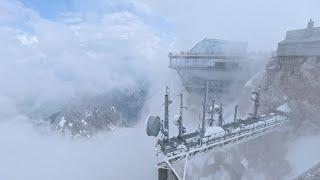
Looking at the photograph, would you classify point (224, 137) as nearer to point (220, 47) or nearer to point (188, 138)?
point (188, 138)

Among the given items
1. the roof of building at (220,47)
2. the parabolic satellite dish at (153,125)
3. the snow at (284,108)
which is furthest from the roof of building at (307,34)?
the parabolic satellite dish at (153,125)

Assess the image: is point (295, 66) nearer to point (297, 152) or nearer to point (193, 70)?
point (297, 152)

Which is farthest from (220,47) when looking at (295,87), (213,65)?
(295,87)

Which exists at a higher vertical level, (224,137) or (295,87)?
(295,87)

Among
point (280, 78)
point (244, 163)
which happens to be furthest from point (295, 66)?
point (244, 163)

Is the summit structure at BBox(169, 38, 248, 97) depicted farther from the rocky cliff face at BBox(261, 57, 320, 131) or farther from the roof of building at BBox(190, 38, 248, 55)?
the rocky cliff face at BBox(261, 57, 320, 131)

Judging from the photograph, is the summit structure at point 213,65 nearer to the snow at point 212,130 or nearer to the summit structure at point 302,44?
the summit structure at point 302,44

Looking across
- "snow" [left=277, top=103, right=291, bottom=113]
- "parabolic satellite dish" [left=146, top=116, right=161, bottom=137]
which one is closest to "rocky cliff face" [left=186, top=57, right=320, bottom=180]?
"snow" [left=277, top=103, right=291, bottom=113]

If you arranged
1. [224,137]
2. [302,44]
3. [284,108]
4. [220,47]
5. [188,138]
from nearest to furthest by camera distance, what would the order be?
1. [188,138]
2. [224,137]
3. [284,108]
4. [302,44]
5. [220,47]
